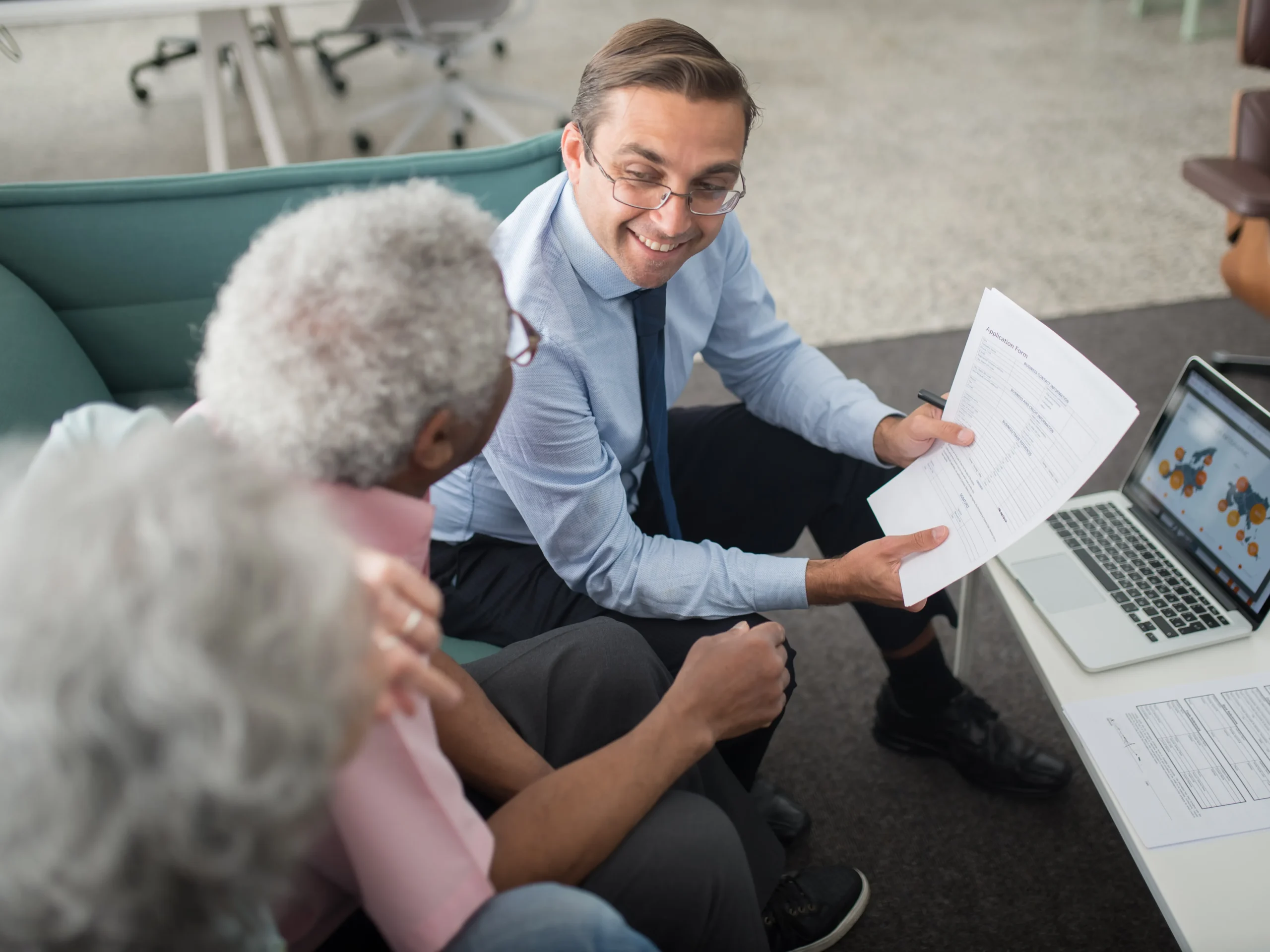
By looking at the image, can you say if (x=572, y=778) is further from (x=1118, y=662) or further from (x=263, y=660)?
(x=1118, y=662)

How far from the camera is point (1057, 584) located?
1222 millimetres

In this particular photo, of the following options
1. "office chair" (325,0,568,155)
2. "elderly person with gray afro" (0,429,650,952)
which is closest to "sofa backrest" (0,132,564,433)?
"elderly person with gray afro" (0,429,650,952)

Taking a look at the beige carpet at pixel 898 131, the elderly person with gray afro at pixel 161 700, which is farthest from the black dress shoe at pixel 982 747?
the beige carpet at pixel 898 131

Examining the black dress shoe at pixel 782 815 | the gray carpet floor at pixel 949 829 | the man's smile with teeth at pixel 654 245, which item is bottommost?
the gray carpet floor at pixel 949 829

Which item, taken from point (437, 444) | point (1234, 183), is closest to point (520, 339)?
point (437, 444)

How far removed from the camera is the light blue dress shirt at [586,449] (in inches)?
46.2

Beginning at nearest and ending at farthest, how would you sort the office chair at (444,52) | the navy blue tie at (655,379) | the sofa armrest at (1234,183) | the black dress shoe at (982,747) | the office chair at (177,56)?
the navy blue tie at (655,379), the black dress shoe at (982,747), the sofa armrest at (1234,183), the office chair at (444,52), the office chair at (177,56)

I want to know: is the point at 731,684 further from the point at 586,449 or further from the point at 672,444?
the point at 672,444

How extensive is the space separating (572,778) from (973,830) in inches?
34.1

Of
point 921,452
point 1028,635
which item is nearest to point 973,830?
point 1028,635

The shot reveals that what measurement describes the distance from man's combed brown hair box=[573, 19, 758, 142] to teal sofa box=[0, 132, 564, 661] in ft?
1.01

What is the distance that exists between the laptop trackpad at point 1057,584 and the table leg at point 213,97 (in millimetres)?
2889

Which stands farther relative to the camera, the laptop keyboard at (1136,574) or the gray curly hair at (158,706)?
the laptop keyboard at (1136,574)

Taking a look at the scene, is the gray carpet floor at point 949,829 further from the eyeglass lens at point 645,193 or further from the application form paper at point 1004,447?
the eyeglass lens at point 645,193
